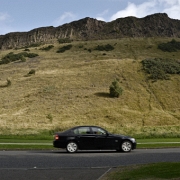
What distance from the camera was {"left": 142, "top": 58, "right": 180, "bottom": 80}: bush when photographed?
60.3m

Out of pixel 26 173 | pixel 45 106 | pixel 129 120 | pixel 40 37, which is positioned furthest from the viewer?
pixel 40 37

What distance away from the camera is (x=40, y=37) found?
12925 centimetres

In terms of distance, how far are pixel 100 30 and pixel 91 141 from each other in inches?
4206

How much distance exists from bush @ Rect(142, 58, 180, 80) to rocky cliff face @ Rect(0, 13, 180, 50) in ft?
154

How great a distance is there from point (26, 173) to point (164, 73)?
2071 inches

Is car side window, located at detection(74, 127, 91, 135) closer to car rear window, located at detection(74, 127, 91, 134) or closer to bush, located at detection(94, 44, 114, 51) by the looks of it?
car rear window, located at detection(74, 127, 91, 134)

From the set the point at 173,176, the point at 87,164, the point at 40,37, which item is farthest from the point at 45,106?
the point at 40,37

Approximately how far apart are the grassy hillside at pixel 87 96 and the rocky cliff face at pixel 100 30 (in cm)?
4278

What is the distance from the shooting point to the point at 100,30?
4833 inches

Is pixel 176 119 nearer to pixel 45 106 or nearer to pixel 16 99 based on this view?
pixel 45 106

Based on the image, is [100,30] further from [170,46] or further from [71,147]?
[71,147]

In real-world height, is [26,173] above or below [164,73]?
below

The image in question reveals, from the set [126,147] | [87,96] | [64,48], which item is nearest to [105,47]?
[64,48]

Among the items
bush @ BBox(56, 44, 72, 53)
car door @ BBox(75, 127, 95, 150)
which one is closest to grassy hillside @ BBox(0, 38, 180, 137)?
bush @ BBox(56, 44, 72, 53)
